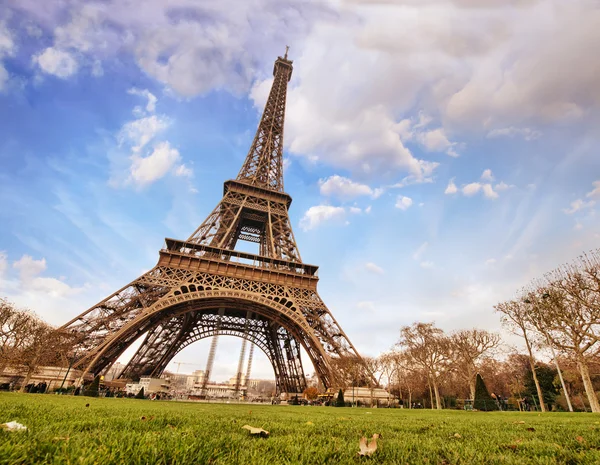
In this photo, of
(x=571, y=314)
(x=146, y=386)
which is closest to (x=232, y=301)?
(x=146, y=386)

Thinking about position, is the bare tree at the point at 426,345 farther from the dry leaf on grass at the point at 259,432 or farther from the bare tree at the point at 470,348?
the dry leaf on grass at the point at 259,432

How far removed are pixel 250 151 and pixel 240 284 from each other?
20.8m

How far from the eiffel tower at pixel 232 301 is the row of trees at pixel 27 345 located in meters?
1.25

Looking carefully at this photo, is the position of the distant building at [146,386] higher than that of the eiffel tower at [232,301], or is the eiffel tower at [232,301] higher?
the eiffel tower at [232,301]

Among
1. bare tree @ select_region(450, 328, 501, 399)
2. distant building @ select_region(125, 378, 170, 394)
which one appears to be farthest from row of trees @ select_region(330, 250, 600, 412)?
distant building @ select_region(125, 378, 170, 394)

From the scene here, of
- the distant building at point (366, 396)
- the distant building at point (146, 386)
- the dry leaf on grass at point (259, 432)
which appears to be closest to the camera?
the dry leaf on grass at point (259, 432)

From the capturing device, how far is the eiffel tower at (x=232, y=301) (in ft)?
74.8

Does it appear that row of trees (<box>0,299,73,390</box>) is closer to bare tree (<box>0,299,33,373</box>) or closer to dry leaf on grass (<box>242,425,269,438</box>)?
bare tree (<box>0,299,33,373</box>)

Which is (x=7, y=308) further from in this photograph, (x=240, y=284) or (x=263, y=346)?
(x=263, y=346)

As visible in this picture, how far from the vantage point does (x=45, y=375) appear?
22.0 meters

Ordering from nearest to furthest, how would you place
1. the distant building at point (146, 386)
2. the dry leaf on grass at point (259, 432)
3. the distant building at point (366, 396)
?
Answer: the dry leaf on grass at point (259, 432) < the distant building at point (366, 396) < the distant building at point (146, 386)

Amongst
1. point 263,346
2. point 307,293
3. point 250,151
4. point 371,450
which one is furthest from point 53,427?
point 250,151

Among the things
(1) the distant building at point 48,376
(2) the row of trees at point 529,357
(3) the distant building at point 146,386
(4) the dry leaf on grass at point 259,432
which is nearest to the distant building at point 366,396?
(2) the row of trees at point 529,357

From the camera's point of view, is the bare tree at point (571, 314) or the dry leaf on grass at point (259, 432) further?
the bare tree at point (571, 314)
